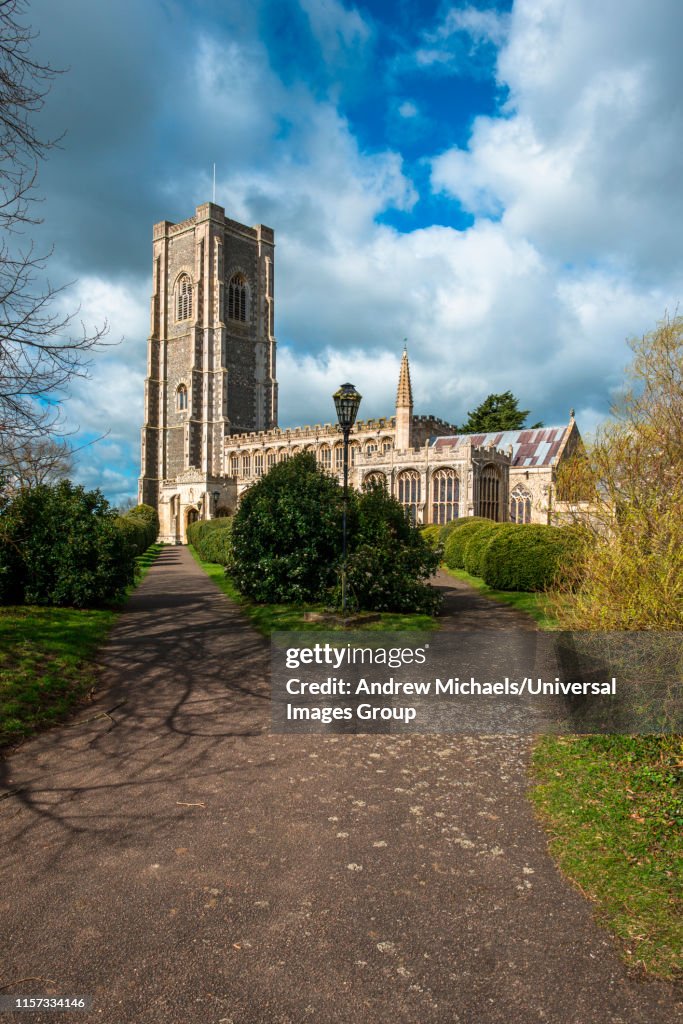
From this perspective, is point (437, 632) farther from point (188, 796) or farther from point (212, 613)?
point (188, 796)

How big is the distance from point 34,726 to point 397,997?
4847 millimetres

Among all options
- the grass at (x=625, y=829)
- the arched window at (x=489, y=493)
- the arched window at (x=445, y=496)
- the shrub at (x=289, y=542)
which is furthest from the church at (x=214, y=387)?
the grass at (x=625, y=829)

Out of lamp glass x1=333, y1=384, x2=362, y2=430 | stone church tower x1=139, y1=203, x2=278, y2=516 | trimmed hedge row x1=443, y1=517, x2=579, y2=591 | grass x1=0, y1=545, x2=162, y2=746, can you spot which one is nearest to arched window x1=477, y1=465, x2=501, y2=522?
trimmed hedge row x1=443, y1=517, x2=579, y2=591

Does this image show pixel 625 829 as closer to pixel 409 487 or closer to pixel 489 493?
pixel 409 487

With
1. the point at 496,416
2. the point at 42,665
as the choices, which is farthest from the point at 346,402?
the point at 496,416

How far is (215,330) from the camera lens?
185 feet

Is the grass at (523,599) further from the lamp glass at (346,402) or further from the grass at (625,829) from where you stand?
the grass at (625,829)

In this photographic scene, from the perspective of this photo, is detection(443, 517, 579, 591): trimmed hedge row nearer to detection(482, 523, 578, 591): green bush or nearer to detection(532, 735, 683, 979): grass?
detection(482, 523, 578, 591): green bush

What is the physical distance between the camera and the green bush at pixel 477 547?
20516 millimetres

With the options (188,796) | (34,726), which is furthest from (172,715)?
(188,796)

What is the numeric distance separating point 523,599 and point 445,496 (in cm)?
1974

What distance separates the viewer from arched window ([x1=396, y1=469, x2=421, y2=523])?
115 feet

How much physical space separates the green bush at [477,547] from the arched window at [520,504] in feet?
57.9

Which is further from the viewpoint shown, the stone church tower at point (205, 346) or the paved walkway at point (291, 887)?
the stone church tower at point (205, 346)
